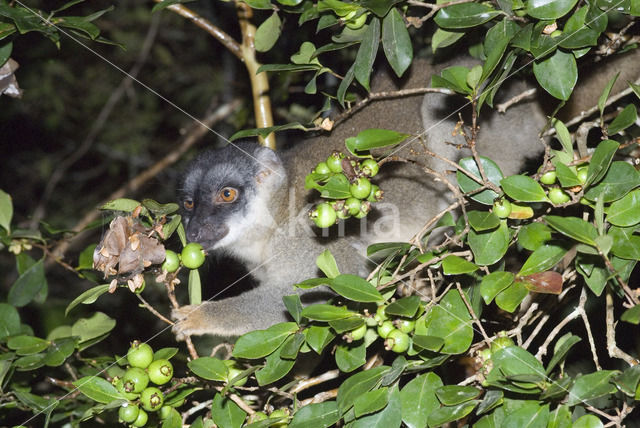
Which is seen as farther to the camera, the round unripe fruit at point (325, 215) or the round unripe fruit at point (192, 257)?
the round unripe fruit at point (192, 257)

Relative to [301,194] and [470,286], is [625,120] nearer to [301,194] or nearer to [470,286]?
[470,286]

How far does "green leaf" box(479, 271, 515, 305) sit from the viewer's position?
1.82 meters

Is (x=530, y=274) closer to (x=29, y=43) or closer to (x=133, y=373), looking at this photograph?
(x=133, y=373)

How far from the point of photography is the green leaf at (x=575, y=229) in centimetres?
160

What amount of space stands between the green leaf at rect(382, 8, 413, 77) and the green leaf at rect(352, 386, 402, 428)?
121cm

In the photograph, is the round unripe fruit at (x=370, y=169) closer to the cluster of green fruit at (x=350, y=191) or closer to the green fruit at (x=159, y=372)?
the cluster of green fruit at (x=350, y=191)

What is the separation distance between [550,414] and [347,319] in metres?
0.62

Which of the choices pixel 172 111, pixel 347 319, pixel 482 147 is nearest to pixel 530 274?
pixel 347 319

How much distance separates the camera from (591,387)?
159 centimetres

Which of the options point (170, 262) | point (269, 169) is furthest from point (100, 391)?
point (269, 169)

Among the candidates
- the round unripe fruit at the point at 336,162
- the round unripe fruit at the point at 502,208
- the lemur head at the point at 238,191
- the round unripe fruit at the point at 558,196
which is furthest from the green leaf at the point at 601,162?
the lemur head at the point at 238,191

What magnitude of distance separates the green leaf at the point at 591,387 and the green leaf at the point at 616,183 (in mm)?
503

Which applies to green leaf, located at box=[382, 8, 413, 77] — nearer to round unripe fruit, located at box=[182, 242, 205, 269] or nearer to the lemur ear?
round unripe fruit, located at box=[182, 242, 205, 269]

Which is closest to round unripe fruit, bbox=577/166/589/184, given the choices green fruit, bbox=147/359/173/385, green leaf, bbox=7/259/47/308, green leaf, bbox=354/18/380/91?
green leaf, bbox=354/18/380/91
